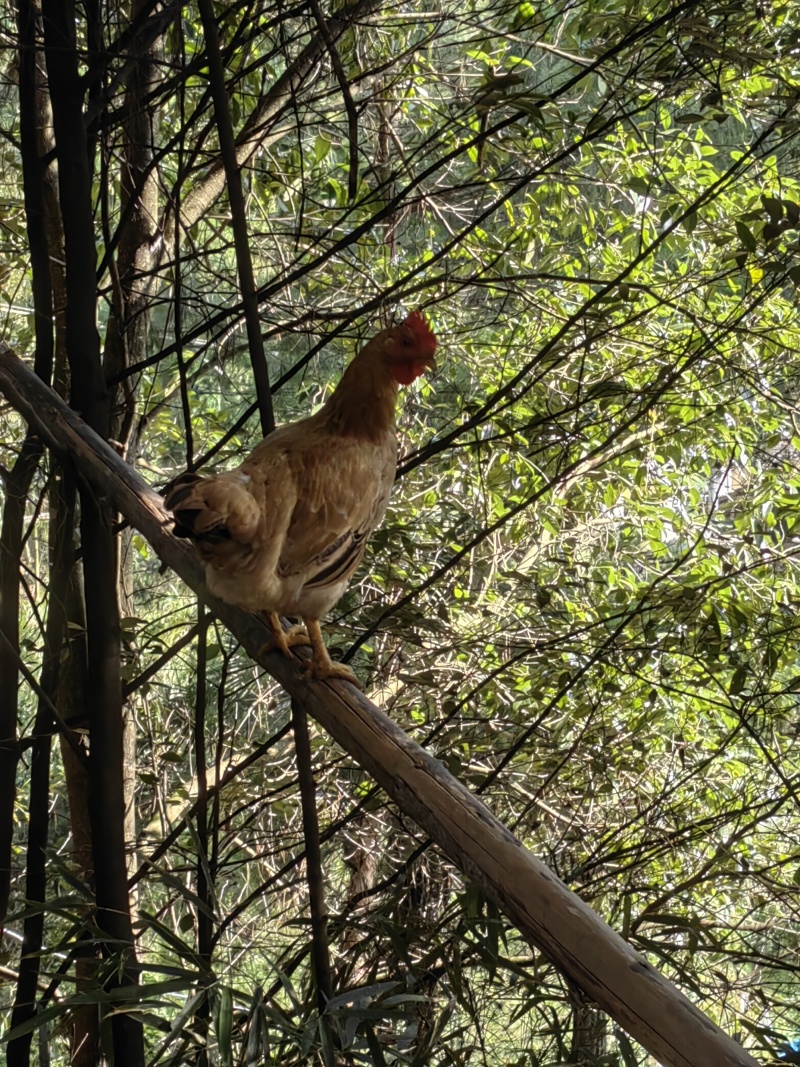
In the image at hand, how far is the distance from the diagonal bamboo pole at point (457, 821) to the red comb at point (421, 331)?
1.76 feet

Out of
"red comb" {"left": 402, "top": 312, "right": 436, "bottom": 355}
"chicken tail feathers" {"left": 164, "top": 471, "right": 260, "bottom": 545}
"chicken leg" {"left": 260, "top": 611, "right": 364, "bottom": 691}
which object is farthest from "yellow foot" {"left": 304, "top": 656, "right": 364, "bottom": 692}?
"red comb" {"left": 402, "top": 312, "right": 436, "bottom": 355}

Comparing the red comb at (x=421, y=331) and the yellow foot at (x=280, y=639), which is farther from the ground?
the red comb at (x=421, y=331)

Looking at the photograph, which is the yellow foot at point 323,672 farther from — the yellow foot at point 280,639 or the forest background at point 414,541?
the forest background at point 414,541

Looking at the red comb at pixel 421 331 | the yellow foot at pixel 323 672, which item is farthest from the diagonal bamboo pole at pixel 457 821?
the red comb at pixel 421 331

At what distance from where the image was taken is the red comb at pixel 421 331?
164 centimetres

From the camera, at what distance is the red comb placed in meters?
1.64

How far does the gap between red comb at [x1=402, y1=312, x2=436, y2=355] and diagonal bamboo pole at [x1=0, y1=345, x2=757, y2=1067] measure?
0.54 m

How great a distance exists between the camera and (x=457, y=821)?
964 mm

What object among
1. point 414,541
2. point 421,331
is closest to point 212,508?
point 421,331

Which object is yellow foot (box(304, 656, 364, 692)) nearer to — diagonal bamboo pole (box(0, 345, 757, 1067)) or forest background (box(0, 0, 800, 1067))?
diagonal bamboo pole (box(0, 345, 757, 1067))

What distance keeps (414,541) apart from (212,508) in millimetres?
1429

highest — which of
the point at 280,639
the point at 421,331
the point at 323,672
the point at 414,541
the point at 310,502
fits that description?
the point at 414,541

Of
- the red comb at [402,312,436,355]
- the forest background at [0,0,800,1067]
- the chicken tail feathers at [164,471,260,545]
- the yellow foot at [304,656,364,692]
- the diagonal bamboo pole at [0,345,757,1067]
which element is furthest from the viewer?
the red comb at [402,312,436,355]

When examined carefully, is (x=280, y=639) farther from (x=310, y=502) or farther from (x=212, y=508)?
(x=212, y=508)
